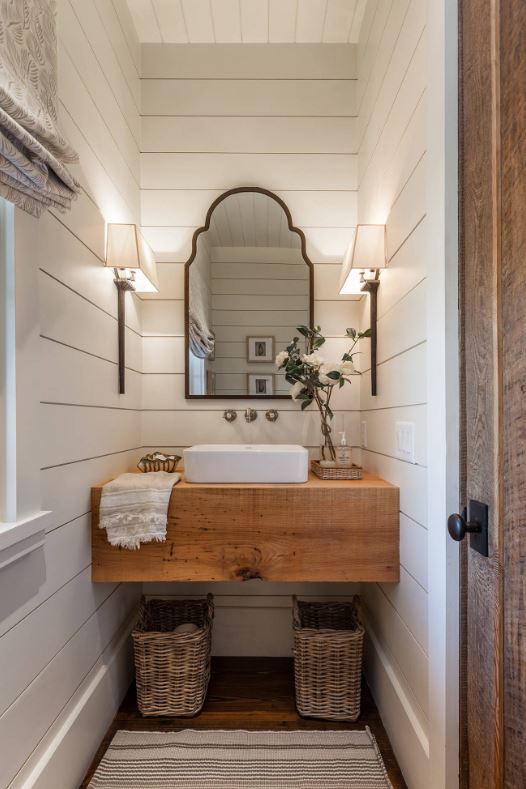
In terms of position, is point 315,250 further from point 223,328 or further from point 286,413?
point 286,413

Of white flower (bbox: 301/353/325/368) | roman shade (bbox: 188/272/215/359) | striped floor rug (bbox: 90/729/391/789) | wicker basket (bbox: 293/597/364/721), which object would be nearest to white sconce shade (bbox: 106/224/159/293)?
roman shade (bbox: 188/272/215/359)

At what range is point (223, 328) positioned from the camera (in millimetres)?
2115

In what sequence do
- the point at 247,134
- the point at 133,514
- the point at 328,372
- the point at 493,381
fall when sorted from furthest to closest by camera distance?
the point at 247,134
the point at 328,372
the point at 133,514
the point at 493,381

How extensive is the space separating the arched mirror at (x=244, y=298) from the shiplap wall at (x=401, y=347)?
0.42 metres

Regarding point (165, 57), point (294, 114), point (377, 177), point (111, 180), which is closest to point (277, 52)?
point (294, 114)

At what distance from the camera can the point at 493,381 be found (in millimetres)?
867

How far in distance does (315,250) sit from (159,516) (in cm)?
141

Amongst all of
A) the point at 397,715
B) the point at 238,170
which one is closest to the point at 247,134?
the point at 238,170

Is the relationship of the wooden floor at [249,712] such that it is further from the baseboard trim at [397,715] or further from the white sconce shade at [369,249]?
the white sconce shade at [369,249]

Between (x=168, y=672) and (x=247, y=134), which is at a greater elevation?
(x=247, y=134)

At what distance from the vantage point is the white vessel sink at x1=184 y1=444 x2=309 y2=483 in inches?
62.2

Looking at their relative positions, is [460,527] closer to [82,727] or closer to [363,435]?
[363,435]

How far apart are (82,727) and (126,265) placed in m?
1.56

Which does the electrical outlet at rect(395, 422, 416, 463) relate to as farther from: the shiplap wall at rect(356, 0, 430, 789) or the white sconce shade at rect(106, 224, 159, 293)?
the white sconce shade at rect(106, 224, 159, 293)
